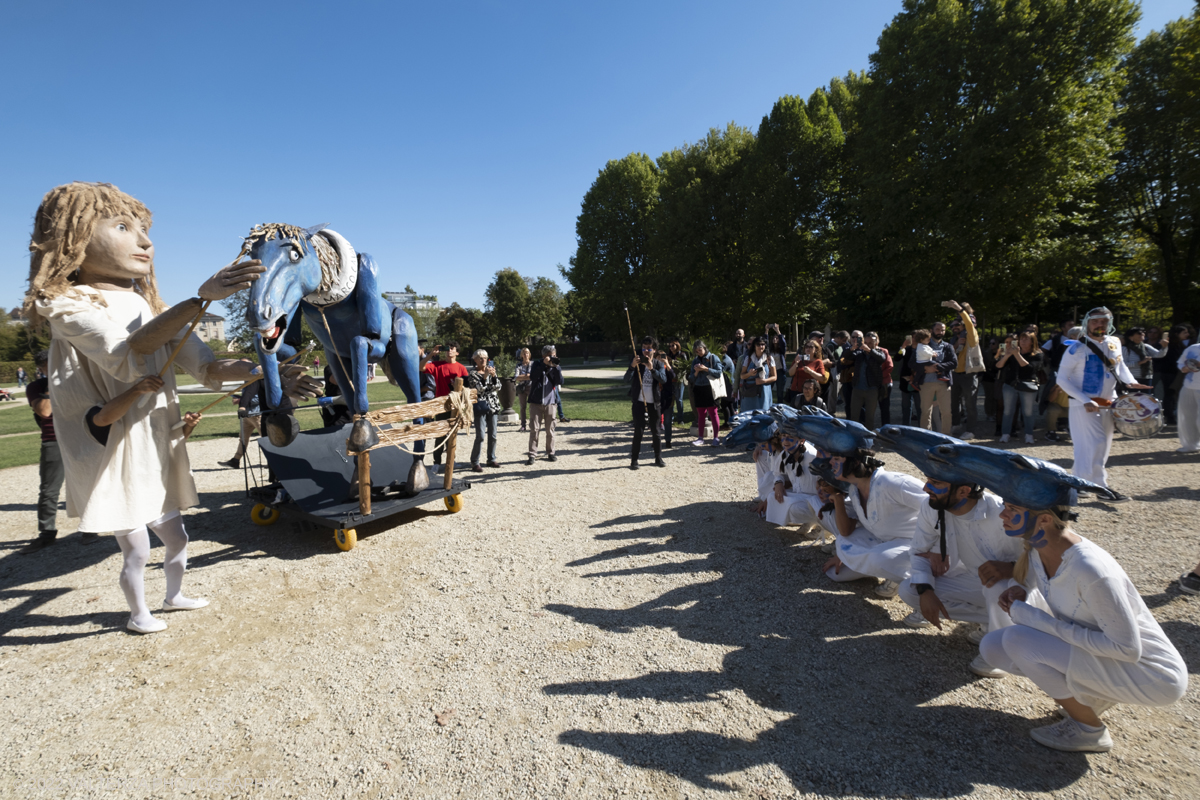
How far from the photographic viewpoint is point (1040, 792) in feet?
7.20

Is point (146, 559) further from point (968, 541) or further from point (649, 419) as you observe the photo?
point (649, 419)

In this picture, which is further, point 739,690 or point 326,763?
point 739,690

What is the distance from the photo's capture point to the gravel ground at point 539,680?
7.85 feet

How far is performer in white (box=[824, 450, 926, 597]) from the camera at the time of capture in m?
3.65

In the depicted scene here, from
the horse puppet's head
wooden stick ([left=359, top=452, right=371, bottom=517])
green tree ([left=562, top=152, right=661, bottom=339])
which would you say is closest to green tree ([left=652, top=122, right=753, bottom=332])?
green tree ([left=562, top=152, right=661, bottom=339])

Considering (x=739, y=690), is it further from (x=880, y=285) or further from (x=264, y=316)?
(x=880, y=285)

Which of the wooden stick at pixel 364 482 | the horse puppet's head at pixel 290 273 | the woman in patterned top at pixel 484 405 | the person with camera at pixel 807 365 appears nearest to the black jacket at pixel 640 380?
the person with camera at pixel 807 365

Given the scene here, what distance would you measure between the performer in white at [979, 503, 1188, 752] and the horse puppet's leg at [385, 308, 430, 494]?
5.20m

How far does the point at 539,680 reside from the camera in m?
3.12

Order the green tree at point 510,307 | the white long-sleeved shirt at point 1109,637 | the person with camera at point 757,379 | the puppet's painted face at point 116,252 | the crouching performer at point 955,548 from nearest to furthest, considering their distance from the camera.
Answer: the white long-sleeved shirt at point 1109,637 → the crouching performer at point 955,548 → the puppet's painted face at point 116,252 → the person with camera at point 757,379 → the green tree at point 510,307

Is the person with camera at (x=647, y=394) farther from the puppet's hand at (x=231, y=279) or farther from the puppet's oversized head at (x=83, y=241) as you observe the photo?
the puppet's oversized head at (x=83, y=241)

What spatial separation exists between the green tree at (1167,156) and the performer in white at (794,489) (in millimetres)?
19999

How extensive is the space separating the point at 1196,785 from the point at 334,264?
641 cm

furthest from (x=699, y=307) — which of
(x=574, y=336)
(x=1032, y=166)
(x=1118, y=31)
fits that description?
(x=574, y=336)
